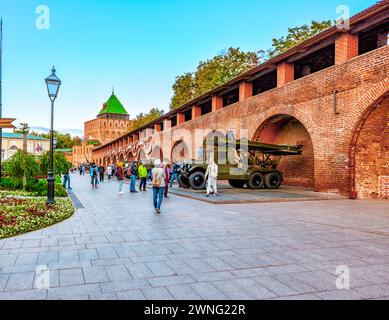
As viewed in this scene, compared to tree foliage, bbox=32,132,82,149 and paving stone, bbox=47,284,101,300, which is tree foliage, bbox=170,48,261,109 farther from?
tree foliage, bbox=32,132,82,149

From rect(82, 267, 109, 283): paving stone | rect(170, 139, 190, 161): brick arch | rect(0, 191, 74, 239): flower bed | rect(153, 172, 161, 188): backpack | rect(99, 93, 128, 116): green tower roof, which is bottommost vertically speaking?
rect(82, 267, 109, 283): paving stone

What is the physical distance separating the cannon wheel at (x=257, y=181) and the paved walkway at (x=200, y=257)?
808 centimetres

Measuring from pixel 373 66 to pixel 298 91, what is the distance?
4.05m

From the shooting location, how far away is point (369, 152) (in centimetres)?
1289

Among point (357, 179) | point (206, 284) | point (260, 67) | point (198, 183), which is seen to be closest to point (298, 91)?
point (260, 67)

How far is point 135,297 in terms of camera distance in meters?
3.22

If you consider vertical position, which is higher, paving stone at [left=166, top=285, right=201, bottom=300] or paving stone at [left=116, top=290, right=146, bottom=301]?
paving stone at [left=116, top=290, right=146, bottom=301]

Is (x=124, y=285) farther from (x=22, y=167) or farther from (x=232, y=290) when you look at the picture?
(x=22, y=167)

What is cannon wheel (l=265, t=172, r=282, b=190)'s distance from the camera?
1669 cm

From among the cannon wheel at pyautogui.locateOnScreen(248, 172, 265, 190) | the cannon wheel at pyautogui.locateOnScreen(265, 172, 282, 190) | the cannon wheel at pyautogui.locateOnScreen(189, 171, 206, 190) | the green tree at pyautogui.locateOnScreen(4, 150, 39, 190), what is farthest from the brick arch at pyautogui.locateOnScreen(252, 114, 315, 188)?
the green tree at pyautogui.locateOnScreen(4, 150, 39, 190)

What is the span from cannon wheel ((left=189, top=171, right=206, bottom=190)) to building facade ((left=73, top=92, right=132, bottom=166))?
3263 inches

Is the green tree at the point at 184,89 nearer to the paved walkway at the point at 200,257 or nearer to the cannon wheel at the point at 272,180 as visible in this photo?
the cannon wheel at the point at 272,180

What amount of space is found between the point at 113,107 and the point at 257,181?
92.5 metres

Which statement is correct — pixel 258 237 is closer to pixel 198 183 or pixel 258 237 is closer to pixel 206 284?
pixel 206 284
